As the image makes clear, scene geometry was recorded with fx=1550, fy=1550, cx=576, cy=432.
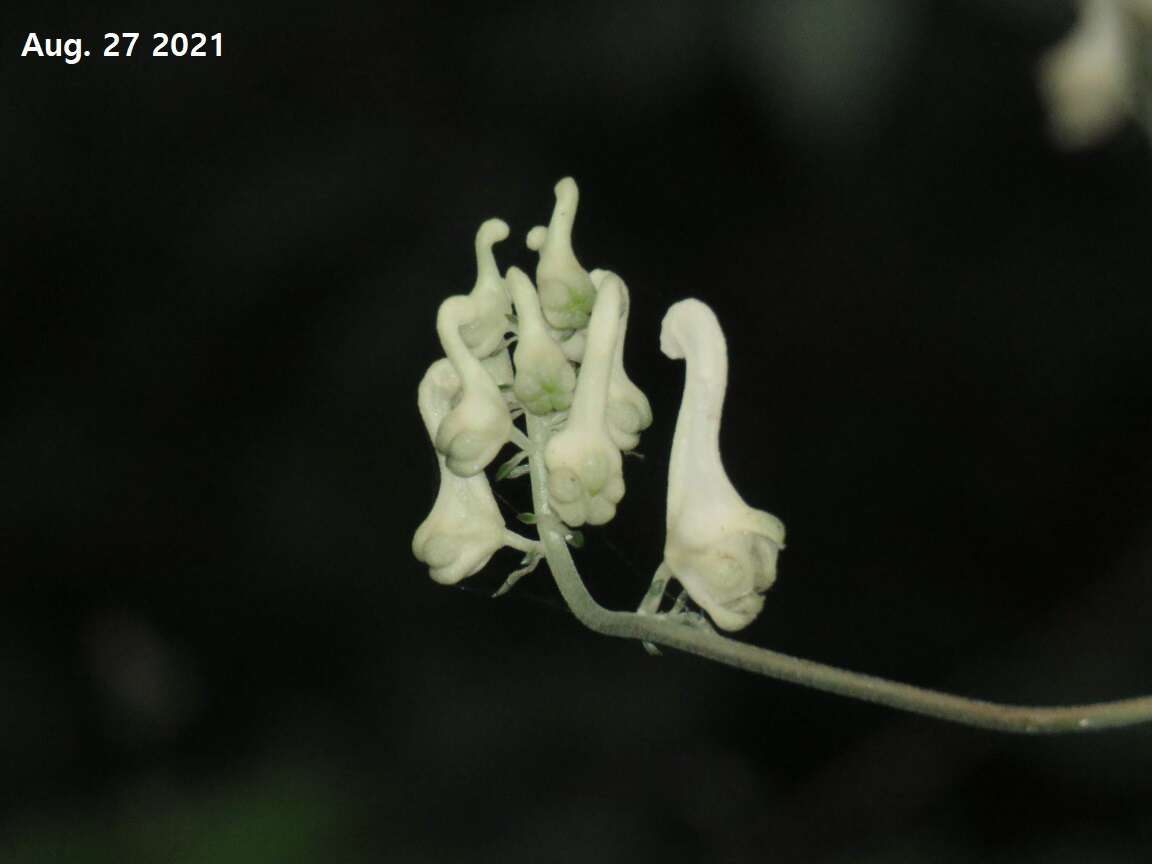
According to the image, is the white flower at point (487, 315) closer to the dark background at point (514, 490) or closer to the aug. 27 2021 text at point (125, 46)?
the dark background at point (514, 490)

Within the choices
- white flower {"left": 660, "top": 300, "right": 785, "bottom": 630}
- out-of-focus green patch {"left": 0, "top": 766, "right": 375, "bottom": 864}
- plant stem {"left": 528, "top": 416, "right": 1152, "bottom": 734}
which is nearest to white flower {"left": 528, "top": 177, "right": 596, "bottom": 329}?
white flower {"left": 660, "top": 300, "right": 785, "bottom": 630}

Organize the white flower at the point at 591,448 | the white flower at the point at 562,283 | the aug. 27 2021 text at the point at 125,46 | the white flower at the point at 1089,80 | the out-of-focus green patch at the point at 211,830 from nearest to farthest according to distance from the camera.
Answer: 1. the white flower at the point at 591,448
2. the white flower at the point at 562,283
3. the white flower at the point at 1089,80
4. the out-of-focus green patch at the point at 211,830
5. the aug. 27 2021 text at the point at 125,46

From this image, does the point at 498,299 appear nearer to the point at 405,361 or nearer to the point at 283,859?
the point at 283,859

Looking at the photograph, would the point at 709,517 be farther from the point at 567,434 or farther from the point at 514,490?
the point at 514,490

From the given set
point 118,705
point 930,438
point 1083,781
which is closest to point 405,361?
point 118,705

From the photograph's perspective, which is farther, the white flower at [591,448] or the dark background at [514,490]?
the dark background at [514,490]

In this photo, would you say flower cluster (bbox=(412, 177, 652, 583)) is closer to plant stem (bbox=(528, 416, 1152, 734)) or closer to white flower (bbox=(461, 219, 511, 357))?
white flower (bbox=(461, 219, 511, 357))

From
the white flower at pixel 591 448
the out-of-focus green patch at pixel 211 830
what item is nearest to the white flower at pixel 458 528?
the white flower at pixel 591 448
